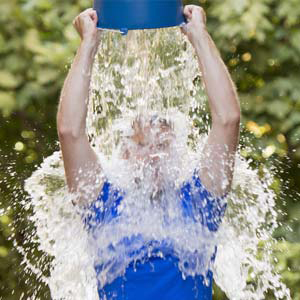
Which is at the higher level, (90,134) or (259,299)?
(90,134)

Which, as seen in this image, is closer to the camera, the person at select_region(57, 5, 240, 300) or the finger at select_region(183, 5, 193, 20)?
the person at select_region(57, 5, 240, 300)

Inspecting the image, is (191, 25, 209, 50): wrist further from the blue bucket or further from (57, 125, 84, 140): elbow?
(57, 125, 84, 140): elbow

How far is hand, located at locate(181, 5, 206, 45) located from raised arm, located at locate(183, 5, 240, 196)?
2cm

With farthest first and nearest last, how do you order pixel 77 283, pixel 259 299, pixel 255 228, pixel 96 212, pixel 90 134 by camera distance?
1. pixel 259 299
2. pixel 255 228
3. pixel 90 134
4. pixel 77 283
5. pixel 96 212

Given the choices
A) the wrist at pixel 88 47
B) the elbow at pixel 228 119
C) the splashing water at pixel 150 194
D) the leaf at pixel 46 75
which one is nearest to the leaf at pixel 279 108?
the splashing water at pixel 150 194

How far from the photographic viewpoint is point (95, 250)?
7.12 feet

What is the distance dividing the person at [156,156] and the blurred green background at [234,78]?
3.86 ft

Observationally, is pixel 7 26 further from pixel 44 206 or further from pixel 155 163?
pixel 155 163

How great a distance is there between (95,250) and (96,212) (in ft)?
0.52

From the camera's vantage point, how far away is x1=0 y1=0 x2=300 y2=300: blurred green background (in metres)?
3.27

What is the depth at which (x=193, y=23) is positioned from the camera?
83.5 inches

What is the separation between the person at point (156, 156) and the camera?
201 cm

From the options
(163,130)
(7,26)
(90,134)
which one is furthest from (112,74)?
(163,130)

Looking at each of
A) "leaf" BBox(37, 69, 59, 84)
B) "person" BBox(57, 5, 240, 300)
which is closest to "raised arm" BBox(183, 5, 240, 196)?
"person" BBox(57, 5, 240, 300)
